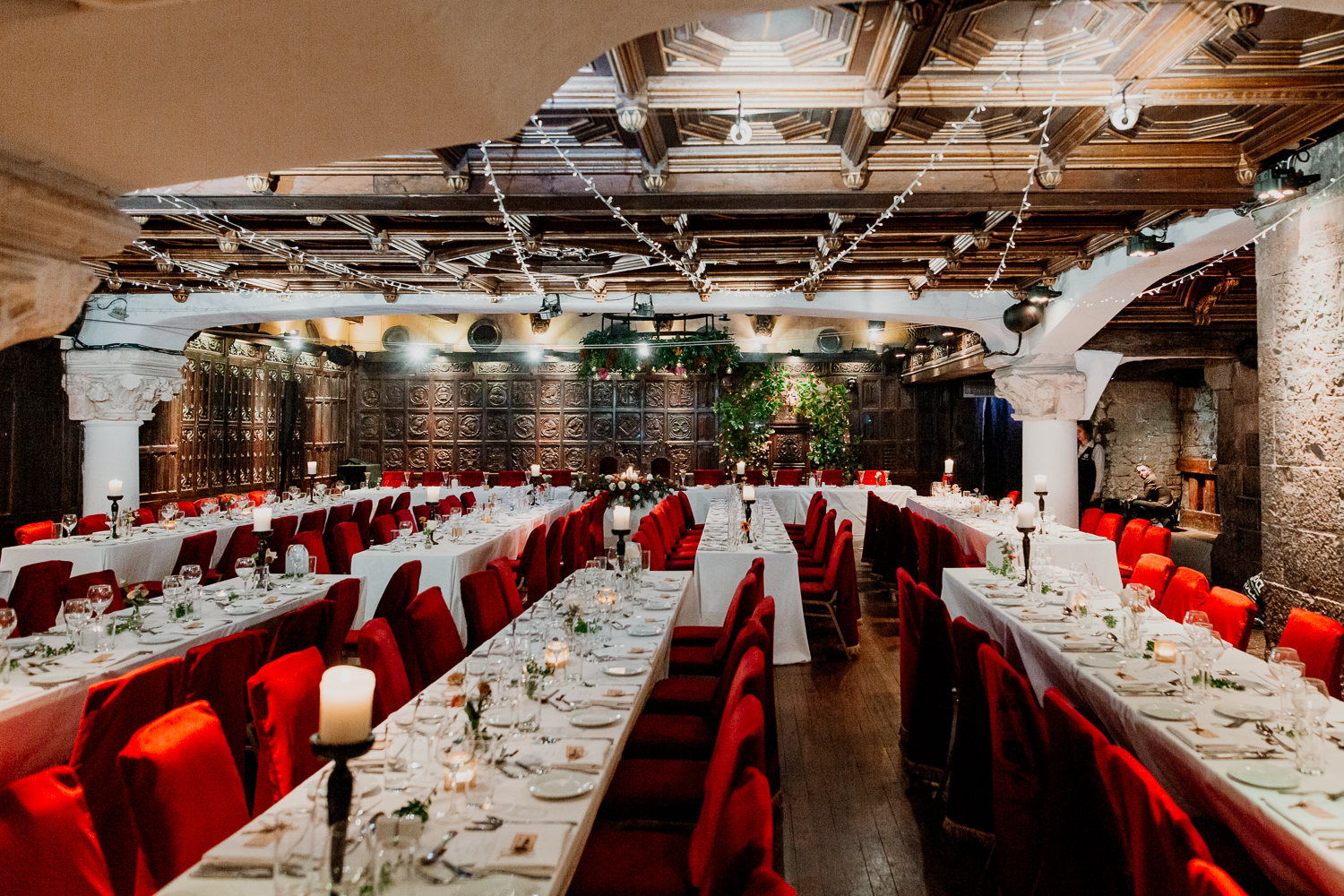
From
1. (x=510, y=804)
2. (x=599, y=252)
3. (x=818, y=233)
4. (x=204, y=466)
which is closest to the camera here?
(x=510, y=804)

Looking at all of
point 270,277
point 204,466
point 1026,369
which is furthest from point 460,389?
point 1026,369

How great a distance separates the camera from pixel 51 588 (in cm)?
488

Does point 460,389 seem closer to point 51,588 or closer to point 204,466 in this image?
point 204,466

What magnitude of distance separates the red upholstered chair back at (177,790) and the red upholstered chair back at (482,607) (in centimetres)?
194

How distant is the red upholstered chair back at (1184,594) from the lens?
447 centimetres

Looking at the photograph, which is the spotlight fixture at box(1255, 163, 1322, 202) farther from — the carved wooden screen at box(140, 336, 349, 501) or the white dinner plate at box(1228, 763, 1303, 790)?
the carved wooden screen at box(140, 336, 349, 501)

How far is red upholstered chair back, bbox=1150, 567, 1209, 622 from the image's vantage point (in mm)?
4469

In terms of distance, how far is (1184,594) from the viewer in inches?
182

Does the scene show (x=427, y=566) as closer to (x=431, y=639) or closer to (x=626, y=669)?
(x=431, y=639)

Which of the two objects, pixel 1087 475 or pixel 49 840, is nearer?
pixel 49 840

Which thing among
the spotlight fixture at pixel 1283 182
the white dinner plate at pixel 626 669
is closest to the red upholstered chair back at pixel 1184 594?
the spotlight fixture at pixel 1283 182

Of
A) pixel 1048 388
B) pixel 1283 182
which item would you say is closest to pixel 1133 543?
pixel 1048 388

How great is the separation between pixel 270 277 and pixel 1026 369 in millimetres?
8765

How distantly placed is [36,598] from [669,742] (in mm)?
4107
